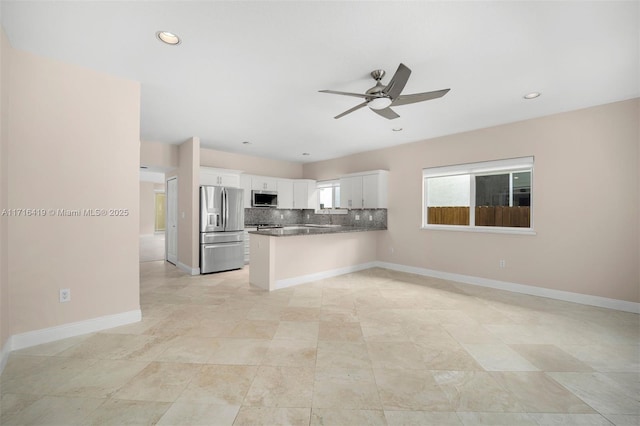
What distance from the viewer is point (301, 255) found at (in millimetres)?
4645

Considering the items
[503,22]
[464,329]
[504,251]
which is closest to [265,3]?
[503,22]

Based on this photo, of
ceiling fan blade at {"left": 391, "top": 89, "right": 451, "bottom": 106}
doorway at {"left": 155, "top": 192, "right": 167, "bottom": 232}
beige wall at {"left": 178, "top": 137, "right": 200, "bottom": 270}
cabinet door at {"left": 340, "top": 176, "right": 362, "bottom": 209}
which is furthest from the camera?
doorway at {"left": 155, "top": 192, "right": 167, "bottom": 232}

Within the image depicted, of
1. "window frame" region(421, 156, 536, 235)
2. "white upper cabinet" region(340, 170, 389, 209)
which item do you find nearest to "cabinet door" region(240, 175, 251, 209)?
"white upper cabinet" region(340, 170, 389, 209)

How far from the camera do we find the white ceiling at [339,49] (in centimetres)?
191

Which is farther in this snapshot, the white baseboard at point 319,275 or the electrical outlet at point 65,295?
the white baseboard at point 319,275

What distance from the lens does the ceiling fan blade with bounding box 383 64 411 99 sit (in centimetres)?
216

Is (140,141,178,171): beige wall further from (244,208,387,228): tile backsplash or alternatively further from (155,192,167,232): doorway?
(155,192,167,232): doorway

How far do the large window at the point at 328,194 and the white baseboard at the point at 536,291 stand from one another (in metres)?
2.68

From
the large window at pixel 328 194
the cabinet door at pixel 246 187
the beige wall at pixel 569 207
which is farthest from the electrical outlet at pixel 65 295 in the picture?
the large window at pixel 328 194

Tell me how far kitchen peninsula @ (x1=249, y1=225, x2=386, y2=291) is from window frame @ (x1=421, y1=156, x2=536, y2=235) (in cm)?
131

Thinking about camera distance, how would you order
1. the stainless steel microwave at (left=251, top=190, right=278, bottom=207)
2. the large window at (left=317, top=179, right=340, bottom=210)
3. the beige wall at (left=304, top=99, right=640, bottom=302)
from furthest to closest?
1. the large window at (left=317, top=179, right=340, bottom=210)
2. the stainless steel microwave at (left=251, top=190, right=278, bottom=207)
3. the beige wall at (left=304, top=99, right=640, bottom=302)

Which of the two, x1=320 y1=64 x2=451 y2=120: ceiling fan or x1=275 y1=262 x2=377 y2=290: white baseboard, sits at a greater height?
x1=320 y1=64 x2=451 y2=120: ceiling fan

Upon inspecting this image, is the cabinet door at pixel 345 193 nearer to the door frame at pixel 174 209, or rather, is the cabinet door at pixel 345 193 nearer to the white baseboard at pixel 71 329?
the door frame at pixel 174 209

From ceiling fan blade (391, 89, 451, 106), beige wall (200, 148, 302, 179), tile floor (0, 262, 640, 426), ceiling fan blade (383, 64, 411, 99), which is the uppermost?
beige wall (200, 148, 302, 179)
